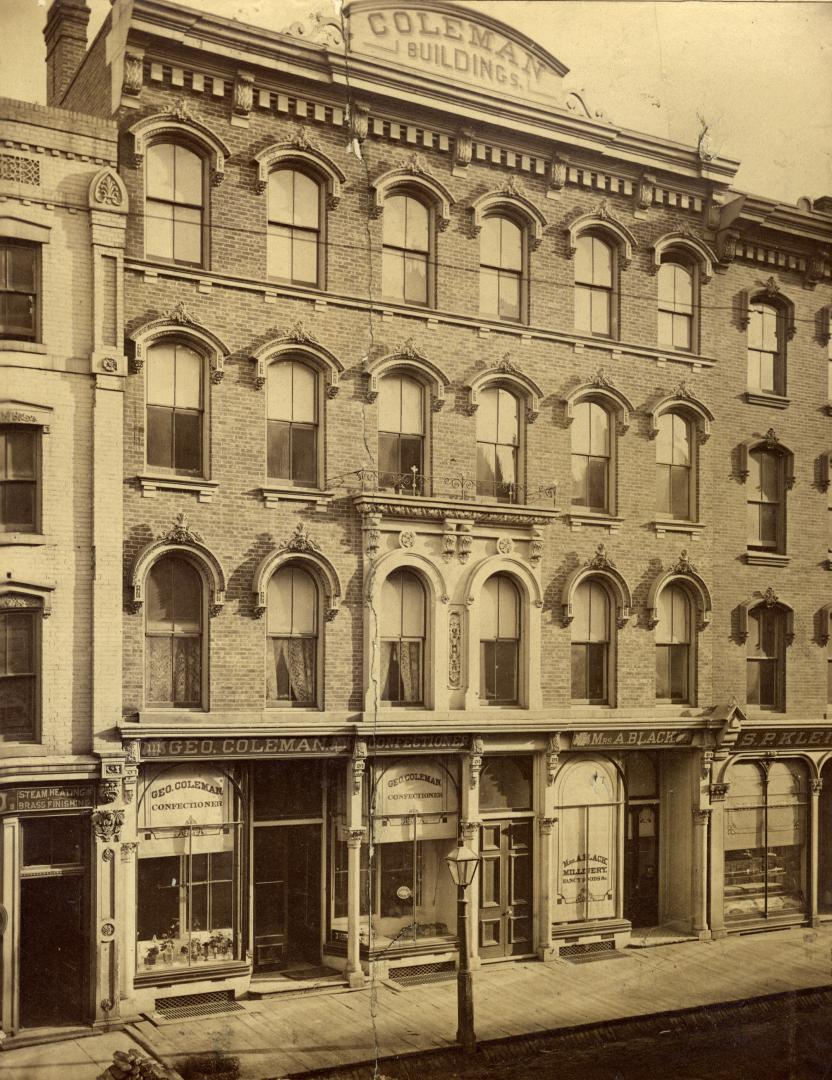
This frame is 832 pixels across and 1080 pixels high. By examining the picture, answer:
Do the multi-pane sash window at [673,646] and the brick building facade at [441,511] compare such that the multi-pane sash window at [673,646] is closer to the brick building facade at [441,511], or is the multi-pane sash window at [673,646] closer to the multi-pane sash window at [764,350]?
the brick building facade at [441,511]

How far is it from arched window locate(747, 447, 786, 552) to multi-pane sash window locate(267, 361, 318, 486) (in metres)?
7.16

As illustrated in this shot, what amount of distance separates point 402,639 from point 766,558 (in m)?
6.25

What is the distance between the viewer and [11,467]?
41.3 feet

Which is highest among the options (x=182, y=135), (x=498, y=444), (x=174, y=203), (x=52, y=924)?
(x=182, y=135)

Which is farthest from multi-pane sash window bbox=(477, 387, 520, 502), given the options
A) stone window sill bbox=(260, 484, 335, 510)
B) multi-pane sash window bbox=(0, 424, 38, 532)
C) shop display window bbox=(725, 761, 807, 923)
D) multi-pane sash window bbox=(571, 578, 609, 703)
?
shop display window bbox=(725, 761, 807, 923)

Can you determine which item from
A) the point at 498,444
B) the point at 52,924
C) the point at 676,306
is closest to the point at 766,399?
the point at 676,306

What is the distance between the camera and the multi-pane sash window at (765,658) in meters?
17.7

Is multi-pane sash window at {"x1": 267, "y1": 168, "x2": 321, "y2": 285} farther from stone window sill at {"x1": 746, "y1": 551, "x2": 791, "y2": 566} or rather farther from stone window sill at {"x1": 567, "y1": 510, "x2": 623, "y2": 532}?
stone window sill at {"x1": 746, "y1": 551, "x2": 791, "y2": 566}

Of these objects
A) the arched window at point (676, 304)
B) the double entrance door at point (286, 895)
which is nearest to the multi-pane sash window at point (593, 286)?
the arched window at point (676, 304)

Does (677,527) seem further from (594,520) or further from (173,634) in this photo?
(173,634)

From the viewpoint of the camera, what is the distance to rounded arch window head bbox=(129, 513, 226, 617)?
43.5ft

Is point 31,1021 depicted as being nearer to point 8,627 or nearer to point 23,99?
point 8,627

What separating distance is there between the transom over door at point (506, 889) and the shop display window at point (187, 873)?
11.6 ft

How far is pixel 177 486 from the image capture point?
13.6m
